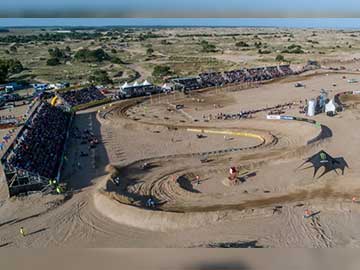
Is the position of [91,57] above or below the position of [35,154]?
below

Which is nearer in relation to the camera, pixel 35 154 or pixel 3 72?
pixel 35 154

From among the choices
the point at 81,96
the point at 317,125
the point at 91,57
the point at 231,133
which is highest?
the point at 317,125

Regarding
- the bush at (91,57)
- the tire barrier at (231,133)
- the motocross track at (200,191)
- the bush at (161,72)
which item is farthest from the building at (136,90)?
the bush at (91,57)

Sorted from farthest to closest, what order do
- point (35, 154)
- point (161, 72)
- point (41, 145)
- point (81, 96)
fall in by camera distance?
1. point (161, 72)
2. point (81, 96)
3. point (41, 145)
4. point (35, 154)

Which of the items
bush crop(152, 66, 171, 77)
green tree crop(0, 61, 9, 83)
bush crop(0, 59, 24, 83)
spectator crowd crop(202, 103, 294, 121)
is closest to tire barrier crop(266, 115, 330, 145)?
spectator crowd crop(202, 103, 294, 121)

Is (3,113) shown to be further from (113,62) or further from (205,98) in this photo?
(113,62)

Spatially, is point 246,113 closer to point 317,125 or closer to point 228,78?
point 317,125

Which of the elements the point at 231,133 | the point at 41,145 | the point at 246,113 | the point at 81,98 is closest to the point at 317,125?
the point at 231,133

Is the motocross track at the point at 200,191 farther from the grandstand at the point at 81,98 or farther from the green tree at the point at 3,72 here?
the green tree at the point at 3,72
